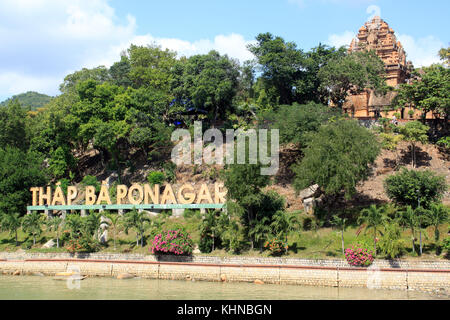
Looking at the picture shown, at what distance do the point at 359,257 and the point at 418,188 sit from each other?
7326mm

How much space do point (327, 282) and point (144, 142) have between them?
97.2ft

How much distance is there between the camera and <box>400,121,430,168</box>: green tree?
43.3m

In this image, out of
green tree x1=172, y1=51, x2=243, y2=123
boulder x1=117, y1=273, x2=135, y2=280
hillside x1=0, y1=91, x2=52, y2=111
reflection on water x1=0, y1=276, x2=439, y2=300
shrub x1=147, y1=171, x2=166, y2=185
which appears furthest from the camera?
hillside x1=0, y1=91, x2=52, y2=111

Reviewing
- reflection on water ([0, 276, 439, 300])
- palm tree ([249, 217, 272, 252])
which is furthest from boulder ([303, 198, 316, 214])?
reflection on water ([0, 276, 439, 300])

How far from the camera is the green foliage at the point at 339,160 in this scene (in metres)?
35.2

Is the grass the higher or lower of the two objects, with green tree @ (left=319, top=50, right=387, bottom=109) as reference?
lower

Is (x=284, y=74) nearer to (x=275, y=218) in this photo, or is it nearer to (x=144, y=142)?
(x=144, y=142)

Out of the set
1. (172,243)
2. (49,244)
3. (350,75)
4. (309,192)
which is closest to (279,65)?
(350,75)

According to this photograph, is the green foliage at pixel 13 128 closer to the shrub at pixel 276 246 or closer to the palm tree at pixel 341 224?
the shrub at pixel 276 246

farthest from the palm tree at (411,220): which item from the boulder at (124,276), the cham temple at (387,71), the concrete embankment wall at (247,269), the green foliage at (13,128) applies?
the green foliage at (13,128)

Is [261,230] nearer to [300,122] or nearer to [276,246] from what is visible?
[276,246]

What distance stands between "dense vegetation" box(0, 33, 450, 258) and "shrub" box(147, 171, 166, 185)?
0.11 m

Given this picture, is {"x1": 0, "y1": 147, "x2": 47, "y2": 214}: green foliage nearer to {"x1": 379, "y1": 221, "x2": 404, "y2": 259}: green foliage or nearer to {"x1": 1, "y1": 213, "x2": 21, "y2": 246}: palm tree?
{"x1": 1, "y1": 213, "x2": 21, "y2": 246}: palm tree

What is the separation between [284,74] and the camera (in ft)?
174
